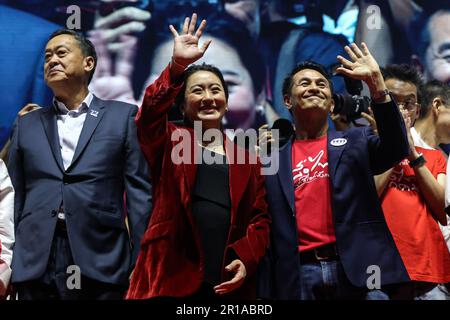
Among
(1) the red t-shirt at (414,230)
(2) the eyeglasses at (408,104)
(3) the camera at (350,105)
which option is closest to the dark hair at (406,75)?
(2) the eyeglasses at (408,104)

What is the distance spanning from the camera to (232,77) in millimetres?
4188

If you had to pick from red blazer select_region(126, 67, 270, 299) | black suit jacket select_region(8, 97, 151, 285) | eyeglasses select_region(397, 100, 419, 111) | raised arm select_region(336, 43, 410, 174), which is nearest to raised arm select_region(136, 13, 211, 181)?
red blazer select_region(126, 67, 270, 299)

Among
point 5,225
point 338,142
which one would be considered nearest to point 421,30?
point 338,142

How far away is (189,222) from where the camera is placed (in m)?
2.67

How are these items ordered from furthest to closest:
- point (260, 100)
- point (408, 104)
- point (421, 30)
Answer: point (421, 30), point (260, 100), point (408, 104)

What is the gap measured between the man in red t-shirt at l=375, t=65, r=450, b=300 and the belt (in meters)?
0.31

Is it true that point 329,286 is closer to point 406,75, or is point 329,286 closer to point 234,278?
point 234,278

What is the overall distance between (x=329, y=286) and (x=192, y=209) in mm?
548

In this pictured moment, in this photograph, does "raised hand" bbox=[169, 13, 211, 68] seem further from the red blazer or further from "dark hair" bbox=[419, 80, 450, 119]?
"dark hair" bbox=[419, 80, 450, 119]

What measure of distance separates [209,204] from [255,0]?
188 centimetres

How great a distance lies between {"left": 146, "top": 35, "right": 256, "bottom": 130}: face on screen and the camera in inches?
163

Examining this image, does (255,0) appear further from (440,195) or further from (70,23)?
(440,195)
